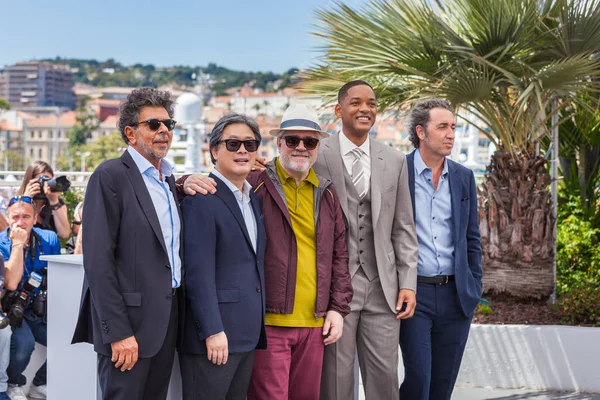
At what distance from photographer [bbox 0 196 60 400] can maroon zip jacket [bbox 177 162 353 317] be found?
5.89 ft

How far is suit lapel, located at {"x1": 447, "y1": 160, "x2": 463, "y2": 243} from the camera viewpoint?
13.8 feet

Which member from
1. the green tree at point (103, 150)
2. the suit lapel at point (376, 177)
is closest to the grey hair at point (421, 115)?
the suit lapel at point (376, 177)

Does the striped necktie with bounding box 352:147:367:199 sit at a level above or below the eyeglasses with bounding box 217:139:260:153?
below

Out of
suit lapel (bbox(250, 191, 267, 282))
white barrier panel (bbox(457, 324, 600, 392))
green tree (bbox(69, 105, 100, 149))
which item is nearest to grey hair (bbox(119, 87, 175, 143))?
suit lapel (bbox(250, 191, 267, 282))

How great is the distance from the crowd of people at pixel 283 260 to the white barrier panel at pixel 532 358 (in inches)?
68.2

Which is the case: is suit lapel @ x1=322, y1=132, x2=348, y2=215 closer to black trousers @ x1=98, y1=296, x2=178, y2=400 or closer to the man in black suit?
the man in black suit

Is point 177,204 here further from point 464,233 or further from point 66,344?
point 464,233

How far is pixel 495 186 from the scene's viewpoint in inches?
278

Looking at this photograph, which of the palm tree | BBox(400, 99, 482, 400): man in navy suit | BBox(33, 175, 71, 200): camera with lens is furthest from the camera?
the palm tree

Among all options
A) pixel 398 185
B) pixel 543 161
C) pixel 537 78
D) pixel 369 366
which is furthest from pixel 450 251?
pixel 543 161

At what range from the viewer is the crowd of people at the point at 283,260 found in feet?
10.3

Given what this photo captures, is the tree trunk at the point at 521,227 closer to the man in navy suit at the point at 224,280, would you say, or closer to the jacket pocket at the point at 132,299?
the man in navy suit at the point at 224,280

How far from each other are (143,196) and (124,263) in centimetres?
26

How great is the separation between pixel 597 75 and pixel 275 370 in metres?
4.15
